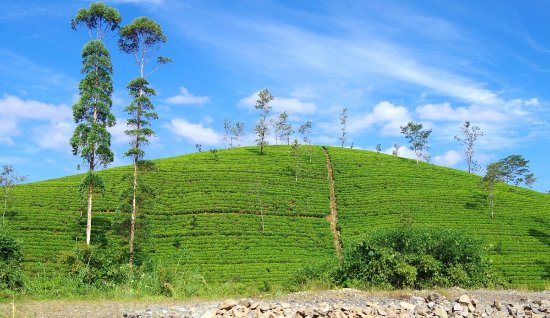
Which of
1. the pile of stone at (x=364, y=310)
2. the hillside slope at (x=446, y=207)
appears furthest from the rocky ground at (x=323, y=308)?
the hillside slope at (x=446, y=207)

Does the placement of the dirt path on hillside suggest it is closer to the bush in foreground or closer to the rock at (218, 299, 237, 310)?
the bush in foreground

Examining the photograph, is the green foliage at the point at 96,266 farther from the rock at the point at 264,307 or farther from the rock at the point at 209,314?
the rock at the point at 264,307

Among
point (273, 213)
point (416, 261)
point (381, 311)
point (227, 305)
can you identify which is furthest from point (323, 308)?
point (273, 213)

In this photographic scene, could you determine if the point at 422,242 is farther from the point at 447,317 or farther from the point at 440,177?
the point at 440,177

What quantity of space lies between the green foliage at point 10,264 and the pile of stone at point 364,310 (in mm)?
12922

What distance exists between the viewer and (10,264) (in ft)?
79.8

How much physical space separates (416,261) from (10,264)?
2055 centimetres

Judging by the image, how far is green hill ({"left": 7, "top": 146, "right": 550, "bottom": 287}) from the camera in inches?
2154

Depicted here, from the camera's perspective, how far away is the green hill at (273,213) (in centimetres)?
5472

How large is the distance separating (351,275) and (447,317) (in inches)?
340

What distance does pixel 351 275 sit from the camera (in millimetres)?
21812

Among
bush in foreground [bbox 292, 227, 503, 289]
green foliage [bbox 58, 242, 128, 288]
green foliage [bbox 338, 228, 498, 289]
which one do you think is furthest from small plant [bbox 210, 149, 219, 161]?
green foliage [bbox 338, 228, 498, 289]

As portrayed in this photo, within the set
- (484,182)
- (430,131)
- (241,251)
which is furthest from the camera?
(430,131)

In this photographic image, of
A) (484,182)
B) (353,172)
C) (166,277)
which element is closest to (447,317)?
(166,277)
